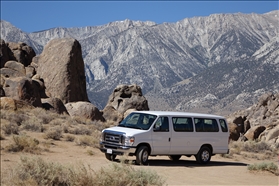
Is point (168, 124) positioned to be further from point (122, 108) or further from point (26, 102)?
point (122, 108)

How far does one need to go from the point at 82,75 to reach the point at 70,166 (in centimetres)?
3215

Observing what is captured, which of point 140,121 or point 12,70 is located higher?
point 12,70

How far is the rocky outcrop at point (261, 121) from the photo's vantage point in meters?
40.7

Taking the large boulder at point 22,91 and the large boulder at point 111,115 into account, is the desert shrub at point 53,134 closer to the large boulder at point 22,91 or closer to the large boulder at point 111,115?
the large boulder at point 22,91

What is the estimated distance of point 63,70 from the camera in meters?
39.2

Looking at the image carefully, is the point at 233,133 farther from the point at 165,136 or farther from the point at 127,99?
the point at 165,136

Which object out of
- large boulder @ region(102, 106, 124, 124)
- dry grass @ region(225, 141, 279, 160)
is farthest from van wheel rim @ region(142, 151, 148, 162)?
large boulder @ region(102, 106, 124, 124)

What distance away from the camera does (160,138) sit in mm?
17359

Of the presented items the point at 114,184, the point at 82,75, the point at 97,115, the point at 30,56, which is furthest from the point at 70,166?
the point at 30,56

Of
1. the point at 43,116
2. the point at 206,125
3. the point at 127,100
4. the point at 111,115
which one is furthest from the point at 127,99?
the point at 206,125

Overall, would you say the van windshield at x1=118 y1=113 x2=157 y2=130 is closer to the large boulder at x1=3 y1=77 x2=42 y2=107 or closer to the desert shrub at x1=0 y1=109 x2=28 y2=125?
the desert shrub at x1=0 y1=109 x2=28 y2=125

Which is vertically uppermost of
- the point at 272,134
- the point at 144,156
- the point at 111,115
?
the point at 111,115

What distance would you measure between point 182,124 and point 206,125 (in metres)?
1.29

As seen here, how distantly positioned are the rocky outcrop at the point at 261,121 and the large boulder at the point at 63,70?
44.4 feet
